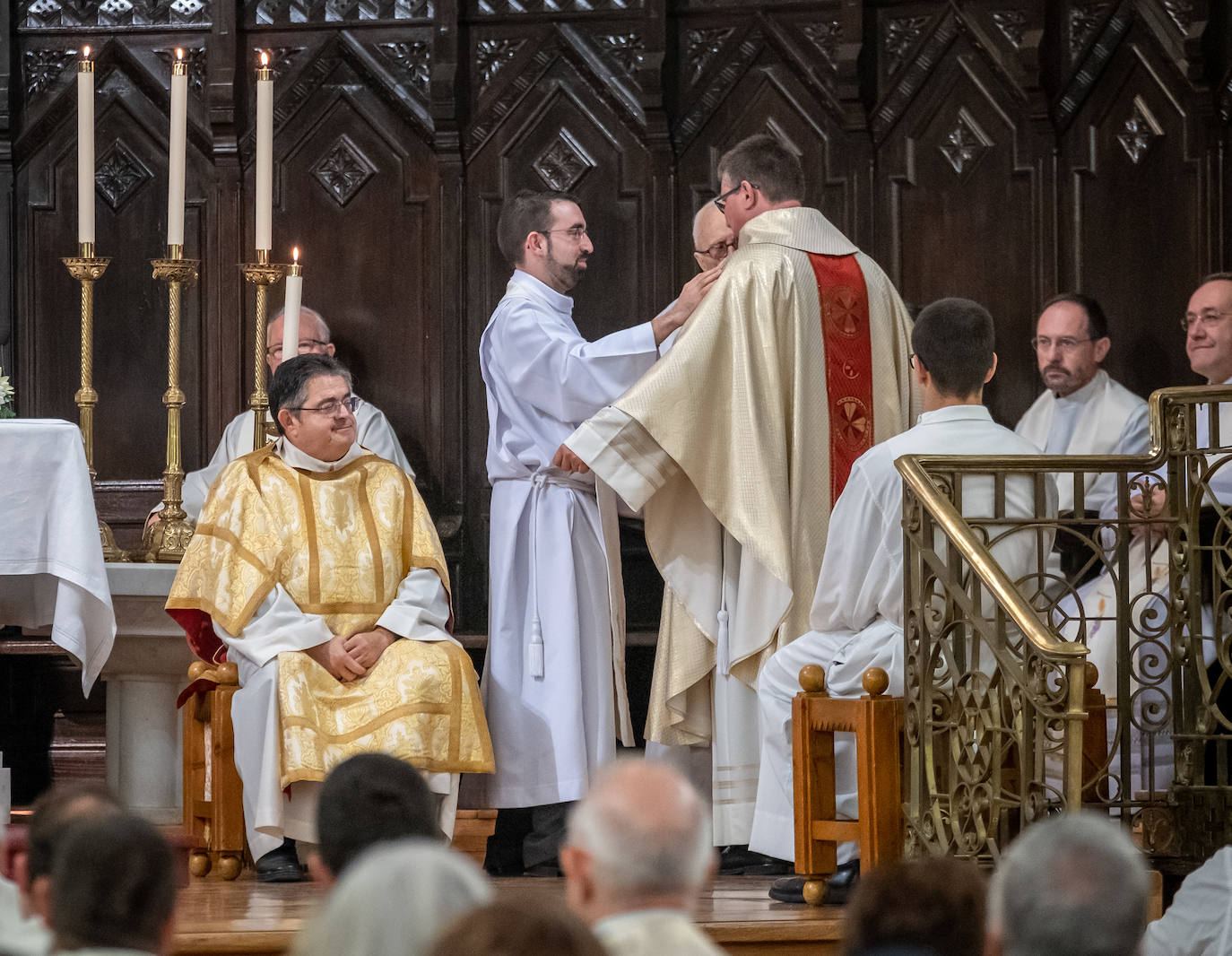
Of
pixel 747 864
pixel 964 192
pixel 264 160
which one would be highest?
→ pixel 964 192

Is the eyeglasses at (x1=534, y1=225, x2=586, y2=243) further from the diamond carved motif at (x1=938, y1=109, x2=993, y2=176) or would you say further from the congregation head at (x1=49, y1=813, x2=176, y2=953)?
the congregation head at (x1=49, y1=813, x2=176, y2=953)

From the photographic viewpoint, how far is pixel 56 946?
2.54 metres

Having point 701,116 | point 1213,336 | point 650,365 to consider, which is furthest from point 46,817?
point 701,116

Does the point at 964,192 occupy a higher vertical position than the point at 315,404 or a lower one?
higher

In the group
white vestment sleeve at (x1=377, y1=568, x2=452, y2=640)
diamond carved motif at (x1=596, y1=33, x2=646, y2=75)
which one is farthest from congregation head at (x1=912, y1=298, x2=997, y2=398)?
diamond carved motif at (x1=596, y1=33, x2=646, y2=75)

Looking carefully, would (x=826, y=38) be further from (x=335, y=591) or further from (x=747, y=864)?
(x=747, y=864)

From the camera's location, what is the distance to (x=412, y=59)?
8266mm

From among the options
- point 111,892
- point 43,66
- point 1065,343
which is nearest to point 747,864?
point 1065,343

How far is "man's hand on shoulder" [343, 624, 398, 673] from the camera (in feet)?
20.3

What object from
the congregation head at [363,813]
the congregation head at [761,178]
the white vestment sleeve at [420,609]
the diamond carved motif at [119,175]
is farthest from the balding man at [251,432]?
the congregation head at [363,813]

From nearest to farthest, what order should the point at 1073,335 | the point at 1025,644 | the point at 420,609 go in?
the point at 1025,644
the point at 420,609
the point at 1073,335

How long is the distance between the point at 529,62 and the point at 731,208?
2.02m

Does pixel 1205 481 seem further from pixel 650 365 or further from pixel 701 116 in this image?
pixel 701 116

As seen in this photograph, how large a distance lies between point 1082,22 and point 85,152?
388 centimetres
